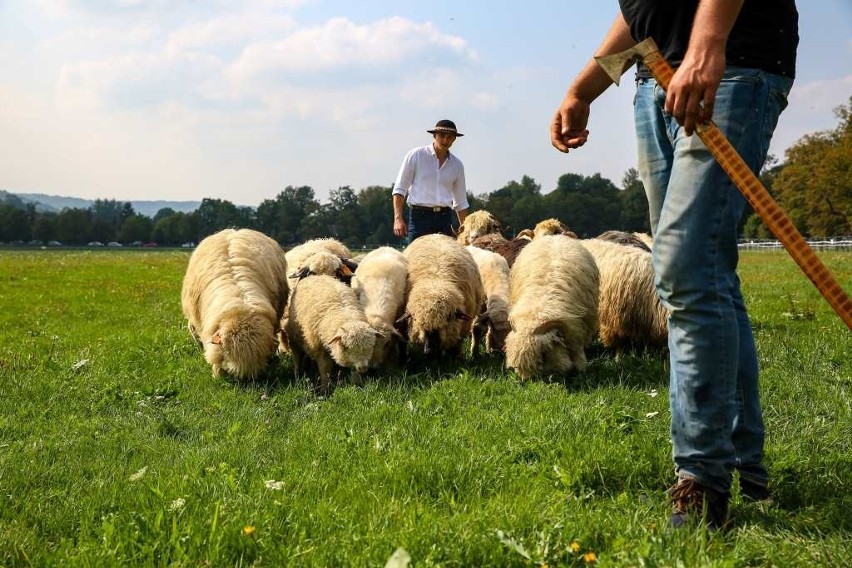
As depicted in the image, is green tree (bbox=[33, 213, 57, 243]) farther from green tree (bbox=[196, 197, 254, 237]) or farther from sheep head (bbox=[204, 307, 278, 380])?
sheep head (bbox=[204, 307, 278, 380])

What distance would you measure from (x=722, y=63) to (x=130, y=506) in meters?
3.19

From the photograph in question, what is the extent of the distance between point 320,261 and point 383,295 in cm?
104

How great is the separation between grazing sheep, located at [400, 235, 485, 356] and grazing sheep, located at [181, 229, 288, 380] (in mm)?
1594

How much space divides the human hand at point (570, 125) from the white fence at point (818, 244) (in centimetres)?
4965

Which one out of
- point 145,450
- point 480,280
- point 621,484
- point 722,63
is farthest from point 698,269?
point 480,280

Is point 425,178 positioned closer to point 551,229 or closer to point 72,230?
point 551,229

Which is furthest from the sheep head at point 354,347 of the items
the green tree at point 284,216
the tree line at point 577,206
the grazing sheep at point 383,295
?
the green tree at point 284,216

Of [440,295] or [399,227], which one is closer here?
[440,295]

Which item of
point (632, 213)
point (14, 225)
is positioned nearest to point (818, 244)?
point (632, 213)

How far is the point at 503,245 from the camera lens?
35.4 ft

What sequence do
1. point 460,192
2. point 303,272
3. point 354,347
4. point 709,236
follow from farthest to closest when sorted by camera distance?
point 460,192
point 303,272
point 354,347
point 709,236

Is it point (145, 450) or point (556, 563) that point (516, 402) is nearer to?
point (145, 450)

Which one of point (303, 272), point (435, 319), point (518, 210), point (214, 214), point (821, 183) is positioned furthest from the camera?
point (214, 214)

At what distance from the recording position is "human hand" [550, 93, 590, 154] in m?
3.72
